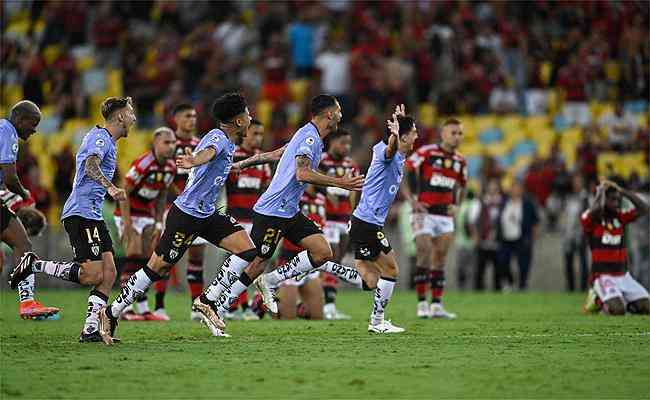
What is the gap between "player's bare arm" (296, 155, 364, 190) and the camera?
38.8ft

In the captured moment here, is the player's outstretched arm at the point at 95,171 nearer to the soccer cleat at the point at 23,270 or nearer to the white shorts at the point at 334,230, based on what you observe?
the soccer cleat at the point at 23,270

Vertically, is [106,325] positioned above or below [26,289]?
below

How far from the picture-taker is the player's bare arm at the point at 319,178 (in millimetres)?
11820

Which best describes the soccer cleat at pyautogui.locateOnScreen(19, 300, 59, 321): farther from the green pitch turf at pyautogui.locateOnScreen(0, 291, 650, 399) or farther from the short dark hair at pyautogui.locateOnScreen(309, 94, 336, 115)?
the short dark hair at pyautogui.locateOnScreen(309, 94, 336, 115)

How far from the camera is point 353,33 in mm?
29297


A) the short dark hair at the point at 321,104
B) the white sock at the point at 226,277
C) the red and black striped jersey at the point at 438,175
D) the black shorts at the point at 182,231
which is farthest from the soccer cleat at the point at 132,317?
the short dark hair at the point at 321,104

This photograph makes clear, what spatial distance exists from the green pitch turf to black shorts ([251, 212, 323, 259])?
984 mm

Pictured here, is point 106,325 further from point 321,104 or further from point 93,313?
point 321,104

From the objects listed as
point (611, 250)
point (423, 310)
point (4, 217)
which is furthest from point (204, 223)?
point (611, 250)

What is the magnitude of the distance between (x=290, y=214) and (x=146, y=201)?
13.9ft

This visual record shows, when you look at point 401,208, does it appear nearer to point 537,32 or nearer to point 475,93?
point 475,93

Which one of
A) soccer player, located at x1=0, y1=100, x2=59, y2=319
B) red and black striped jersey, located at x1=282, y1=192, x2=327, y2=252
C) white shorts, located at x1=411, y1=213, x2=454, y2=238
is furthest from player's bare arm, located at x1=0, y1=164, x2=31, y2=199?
white shorts, located at x1=411, y1=213, x2=454, y2=238

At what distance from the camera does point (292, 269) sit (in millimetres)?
12977

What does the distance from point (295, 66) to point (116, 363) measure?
20.1 meters
